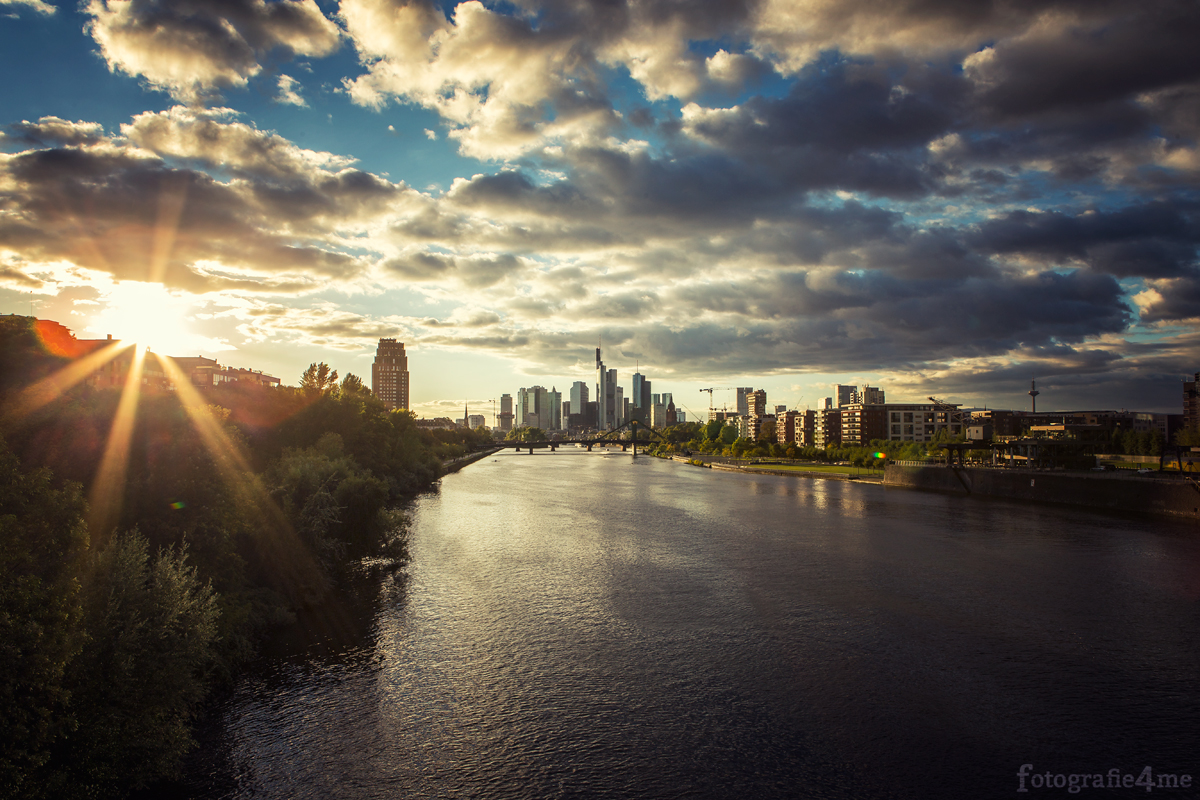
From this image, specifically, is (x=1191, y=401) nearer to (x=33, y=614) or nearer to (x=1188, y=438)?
(x=1188, y=438)

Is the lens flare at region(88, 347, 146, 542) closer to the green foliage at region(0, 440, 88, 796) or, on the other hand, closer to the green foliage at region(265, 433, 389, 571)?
the green foliage at region(0, 440, 88, 796)

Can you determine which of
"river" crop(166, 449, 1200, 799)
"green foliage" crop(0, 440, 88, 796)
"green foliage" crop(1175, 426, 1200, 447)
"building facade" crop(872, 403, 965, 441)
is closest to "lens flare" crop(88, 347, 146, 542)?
"green foliage" crop(0, 440, 88, 796)

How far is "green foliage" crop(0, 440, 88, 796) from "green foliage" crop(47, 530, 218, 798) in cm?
67

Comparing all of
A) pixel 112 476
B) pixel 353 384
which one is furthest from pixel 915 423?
pixel 112 476

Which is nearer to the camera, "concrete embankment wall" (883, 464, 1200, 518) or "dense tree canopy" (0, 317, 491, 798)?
"dense tree canopy" (0, 317, 491, 798)

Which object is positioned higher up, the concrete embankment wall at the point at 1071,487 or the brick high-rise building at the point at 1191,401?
the brick high-rise building at the point at 1191,401

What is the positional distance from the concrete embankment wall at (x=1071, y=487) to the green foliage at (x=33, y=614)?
77693mm

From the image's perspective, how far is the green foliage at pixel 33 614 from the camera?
442 inches

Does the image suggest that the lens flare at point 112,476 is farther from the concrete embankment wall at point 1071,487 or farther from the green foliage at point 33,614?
the concrete embankment wall at point 1071,487

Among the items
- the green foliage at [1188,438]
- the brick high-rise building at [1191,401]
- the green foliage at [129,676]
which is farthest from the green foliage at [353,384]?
the brick high-rise building at [1191,401]

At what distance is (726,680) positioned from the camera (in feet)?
70.4

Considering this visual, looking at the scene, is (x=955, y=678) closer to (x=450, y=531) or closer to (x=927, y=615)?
(x=927, y=615)

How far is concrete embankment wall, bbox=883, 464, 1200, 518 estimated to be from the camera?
61219mm

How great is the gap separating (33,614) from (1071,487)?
8678 cm
